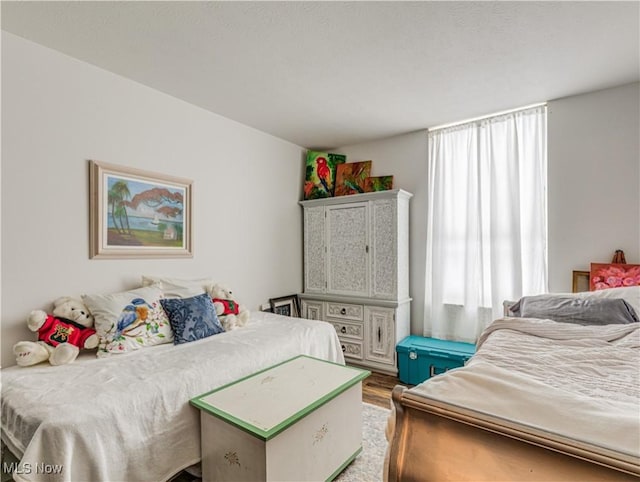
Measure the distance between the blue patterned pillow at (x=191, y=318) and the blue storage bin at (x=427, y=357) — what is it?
A: 5.76 feet

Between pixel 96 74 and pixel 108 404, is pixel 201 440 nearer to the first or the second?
pixel 108 404

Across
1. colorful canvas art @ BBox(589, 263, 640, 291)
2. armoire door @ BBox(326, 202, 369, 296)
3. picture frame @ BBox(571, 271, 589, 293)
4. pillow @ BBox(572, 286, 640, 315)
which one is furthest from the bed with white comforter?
armoire door @ BBox(326, 202, 369, 296)

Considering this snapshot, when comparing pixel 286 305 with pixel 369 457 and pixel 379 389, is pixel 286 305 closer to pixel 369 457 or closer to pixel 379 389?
pixel 379 389

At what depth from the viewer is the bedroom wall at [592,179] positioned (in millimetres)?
2492

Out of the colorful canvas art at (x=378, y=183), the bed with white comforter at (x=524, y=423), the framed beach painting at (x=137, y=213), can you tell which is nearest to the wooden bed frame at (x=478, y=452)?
the bed with white comforter at (x=524, y=423)

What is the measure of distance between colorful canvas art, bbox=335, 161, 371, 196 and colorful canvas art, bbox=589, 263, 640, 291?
2256 mm

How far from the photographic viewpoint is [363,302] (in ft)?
11.1

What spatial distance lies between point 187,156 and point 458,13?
224 cm

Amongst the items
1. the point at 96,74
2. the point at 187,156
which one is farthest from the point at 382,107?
the point at 96,74

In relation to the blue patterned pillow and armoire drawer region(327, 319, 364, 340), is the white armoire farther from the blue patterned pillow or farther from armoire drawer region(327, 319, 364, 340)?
the blue patterned pillow

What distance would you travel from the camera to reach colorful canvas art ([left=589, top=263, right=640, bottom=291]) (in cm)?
237

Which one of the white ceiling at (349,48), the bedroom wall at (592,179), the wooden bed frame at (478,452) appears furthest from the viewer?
the bedroom wall at (592,179)

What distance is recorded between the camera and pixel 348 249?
355 cm

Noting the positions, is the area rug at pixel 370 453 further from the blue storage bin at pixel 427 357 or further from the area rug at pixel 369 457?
the blue storage bin at pixel 427 357
